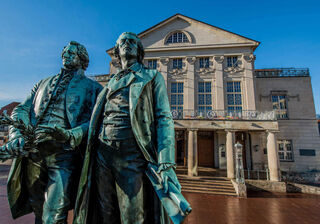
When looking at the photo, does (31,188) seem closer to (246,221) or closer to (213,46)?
(246,221)

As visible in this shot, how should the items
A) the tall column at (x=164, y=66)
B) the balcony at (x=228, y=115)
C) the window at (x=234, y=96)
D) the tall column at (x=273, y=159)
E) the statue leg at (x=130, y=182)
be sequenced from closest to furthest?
the statue leg at (x=130, y=182) < the tall column at (x=273, y=159) < the balcony at (x=228, y=115) < the window at (x=234, y=96) < the tall column at (x=164, y=66)

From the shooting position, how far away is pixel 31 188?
72.6 inches

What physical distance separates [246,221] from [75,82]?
708 cm

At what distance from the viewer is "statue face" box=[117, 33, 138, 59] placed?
1.91m

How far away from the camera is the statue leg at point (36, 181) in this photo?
71.6 inches

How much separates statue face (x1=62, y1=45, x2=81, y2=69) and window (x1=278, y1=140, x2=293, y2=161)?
2133 cm

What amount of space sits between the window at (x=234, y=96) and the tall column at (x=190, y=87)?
12.4 ft

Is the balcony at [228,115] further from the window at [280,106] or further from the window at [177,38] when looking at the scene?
the window at [177,38]

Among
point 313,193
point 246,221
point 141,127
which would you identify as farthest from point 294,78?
point 141,127

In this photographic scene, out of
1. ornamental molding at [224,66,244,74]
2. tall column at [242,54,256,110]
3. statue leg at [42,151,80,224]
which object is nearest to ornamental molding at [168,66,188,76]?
ornamental molding at [224,66,244,74]

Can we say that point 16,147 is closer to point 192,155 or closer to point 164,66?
point 192,155

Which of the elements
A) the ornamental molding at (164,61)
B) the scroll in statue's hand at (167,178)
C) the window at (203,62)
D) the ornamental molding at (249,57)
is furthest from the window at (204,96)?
the scroll in statue's hand at (167,178)

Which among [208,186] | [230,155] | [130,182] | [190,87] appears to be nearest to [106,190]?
[130,182]

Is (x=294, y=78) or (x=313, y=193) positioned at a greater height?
(x=294, y=78)
